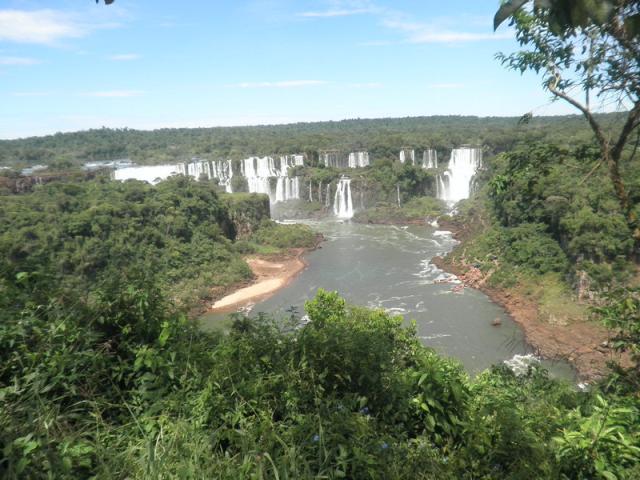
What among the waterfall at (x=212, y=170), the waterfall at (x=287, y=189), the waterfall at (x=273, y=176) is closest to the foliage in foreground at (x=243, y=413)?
the waterfall at (x=212, y=170)

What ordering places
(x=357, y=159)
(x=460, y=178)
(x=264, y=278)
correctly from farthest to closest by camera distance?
1. (x=357, y=159)
2. (x=460, y=178)
3. (x=264, y=278)

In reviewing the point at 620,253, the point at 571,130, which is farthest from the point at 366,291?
the point at 571,130

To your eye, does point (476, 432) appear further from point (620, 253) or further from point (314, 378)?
point (620, 253)

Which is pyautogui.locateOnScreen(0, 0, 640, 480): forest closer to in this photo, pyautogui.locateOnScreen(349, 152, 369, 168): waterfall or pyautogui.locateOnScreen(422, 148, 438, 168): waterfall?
pyautogui.locateOnScreen(349, 152, 369, 168): waterfall

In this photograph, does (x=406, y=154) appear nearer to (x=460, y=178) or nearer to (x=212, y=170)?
(x=460, y=178)

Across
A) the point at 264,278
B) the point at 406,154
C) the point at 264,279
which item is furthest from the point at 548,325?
the point at 406,154
